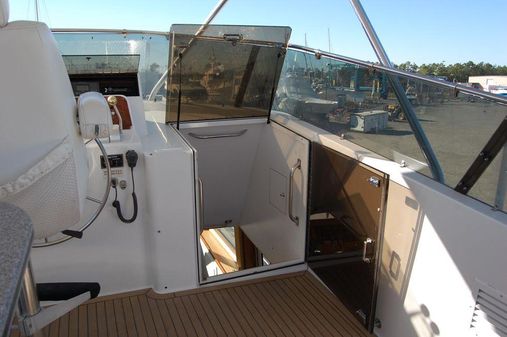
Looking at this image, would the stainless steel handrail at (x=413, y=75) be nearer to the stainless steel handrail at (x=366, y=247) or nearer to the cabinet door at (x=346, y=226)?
the cabinet door at (x=346, y=226)

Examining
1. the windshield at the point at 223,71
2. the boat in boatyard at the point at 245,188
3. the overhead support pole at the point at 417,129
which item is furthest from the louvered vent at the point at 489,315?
the windshield at the point at 223,71

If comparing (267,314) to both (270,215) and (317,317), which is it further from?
(270,215)

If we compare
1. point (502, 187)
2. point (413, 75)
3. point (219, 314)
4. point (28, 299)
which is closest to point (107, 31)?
point (219, 314)

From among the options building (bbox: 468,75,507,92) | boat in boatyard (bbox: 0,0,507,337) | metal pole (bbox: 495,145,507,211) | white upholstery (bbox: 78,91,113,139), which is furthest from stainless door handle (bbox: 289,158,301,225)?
white upholstery (bbox: 78,91,113,139)

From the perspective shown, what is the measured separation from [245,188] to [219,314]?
1710mm

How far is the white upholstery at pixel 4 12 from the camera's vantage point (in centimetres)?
119

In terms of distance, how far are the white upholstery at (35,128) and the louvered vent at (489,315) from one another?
1.52 meters

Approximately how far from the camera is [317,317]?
254 cm

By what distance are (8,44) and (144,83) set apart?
2954mm

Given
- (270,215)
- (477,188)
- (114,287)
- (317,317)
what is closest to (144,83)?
(270,215)

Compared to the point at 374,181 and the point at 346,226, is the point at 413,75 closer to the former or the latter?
the point at 374,181

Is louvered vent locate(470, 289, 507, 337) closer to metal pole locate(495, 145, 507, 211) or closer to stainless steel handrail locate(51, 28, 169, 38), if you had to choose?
metal pole locate(495, 145, 507, 211)

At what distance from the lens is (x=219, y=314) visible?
2.55m

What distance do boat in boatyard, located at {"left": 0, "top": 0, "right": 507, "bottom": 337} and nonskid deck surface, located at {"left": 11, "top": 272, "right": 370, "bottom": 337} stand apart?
12mm
